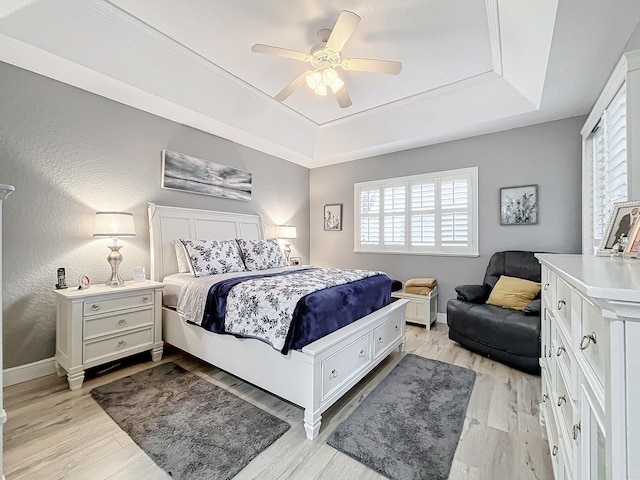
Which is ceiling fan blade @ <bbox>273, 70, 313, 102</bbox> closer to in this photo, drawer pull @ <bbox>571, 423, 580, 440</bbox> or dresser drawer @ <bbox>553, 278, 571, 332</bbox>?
dresser drawer @ <bbox>553, 278, 571, 332</bbox>

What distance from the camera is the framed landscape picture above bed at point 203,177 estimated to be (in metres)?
3.43

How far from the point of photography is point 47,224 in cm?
256

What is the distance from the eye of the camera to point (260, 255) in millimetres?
3580

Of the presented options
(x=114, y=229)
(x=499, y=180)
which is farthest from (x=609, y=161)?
(x=114, y=229)

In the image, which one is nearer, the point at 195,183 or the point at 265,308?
the point at 265,308

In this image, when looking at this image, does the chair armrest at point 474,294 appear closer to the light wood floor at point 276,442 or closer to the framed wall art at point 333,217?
the light wood floor at point 276,442

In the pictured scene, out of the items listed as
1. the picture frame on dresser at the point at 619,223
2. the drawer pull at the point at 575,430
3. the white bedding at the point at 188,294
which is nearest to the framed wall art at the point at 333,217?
the white bedding at the point at 188,294

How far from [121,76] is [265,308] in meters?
2.43

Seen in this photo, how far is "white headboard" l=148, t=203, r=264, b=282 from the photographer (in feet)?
10.6

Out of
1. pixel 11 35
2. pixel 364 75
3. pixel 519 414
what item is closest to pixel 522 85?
pixel 364 75

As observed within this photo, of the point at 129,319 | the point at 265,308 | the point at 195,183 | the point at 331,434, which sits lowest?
the point at 331,434

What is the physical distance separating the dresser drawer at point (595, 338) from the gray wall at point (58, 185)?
3584 millimetres

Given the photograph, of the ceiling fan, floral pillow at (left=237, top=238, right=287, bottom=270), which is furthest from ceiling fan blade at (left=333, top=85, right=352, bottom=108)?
floral pillow at (left=237, top=238, right=287, bottom=270)

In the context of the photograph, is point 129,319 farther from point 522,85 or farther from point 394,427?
point 522,85
